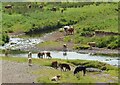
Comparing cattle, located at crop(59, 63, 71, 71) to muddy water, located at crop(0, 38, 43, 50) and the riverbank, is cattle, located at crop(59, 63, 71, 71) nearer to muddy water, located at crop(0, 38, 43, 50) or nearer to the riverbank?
the riverbank

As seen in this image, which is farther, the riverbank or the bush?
the bush

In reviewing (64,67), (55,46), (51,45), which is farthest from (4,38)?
(64,67)

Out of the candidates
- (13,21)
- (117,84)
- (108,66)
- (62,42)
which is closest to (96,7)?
(13,21)

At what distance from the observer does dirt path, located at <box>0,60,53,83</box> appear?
104 ft

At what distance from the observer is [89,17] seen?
67.6m

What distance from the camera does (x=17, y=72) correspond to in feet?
112

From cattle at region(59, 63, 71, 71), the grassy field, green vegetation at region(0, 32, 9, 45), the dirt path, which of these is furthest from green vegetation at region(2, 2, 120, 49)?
the dirt path

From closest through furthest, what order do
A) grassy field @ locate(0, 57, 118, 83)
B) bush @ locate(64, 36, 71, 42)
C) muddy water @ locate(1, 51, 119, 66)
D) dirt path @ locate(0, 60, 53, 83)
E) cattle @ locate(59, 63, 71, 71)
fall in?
grassy field @ locate(0, 57, 118, 83) → dirt path @ locate(0, 60, 53, 83) → cattle @ locate(59, 63, 71, 71) → muddy water @ locate(1, 51, 119, 66) → bush @ locate(64, 36, 71, 42)

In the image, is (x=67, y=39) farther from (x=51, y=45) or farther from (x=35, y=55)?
(x=35, y=55)

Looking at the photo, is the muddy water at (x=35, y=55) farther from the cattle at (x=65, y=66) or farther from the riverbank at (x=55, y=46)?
the cattle at (x=65, y=66)

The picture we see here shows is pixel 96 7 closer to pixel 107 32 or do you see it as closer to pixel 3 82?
pixel 107 32

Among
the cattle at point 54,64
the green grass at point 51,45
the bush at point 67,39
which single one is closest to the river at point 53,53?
the green grass at point 51,45

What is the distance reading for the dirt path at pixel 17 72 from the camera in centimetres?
3169

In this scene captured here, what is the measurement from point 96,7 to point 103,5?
2.36 m
